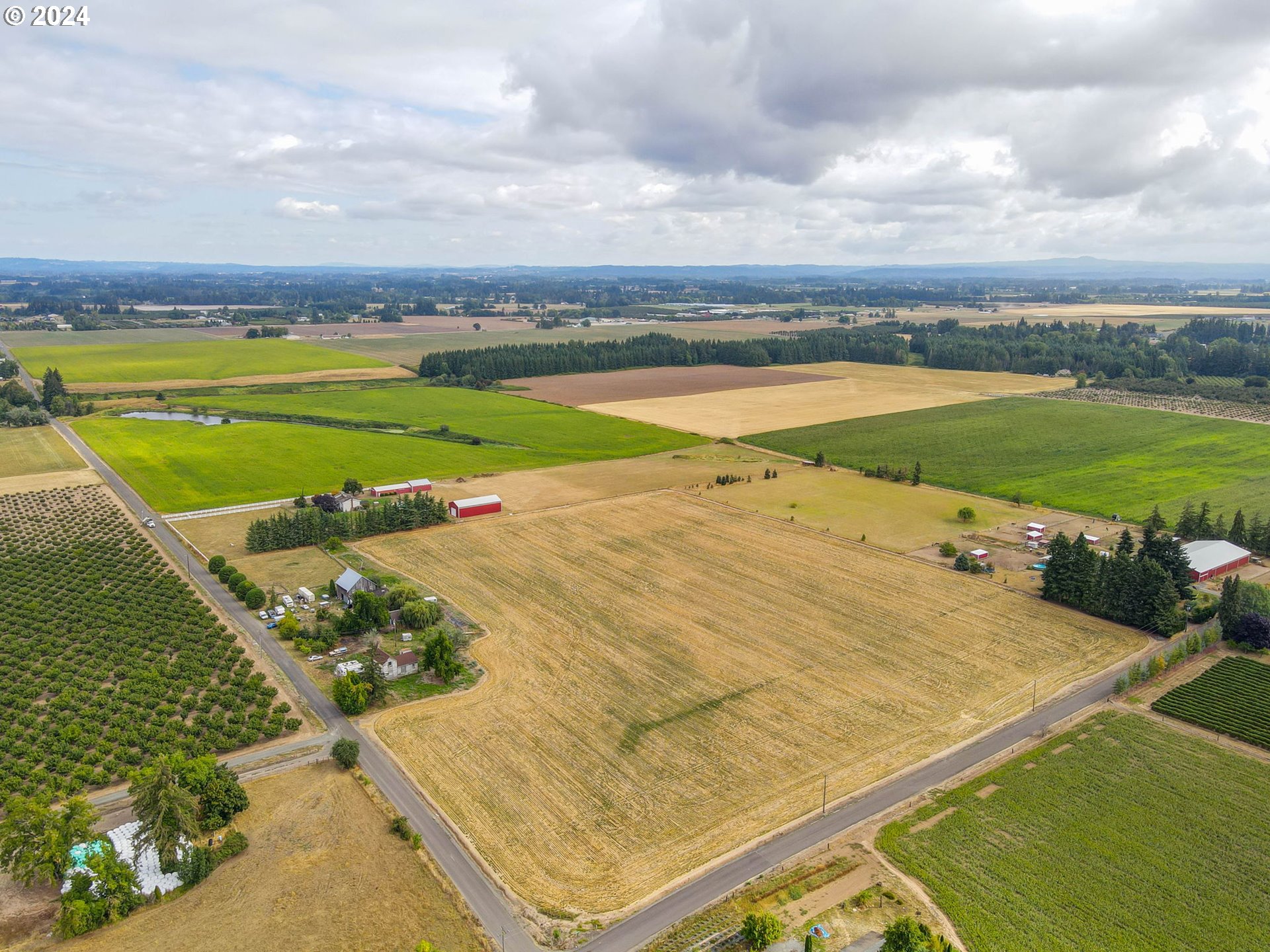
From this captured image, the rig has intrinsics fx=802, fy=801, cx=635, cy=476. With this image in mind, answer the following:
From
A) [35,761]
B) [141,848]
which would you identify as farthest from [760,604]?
[35,761]

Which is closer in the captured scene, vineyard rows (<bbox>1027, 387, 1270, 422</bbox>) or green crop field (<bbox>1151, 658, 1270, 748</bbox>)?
green crop field (<bbox>1151, 658, 1270, 748</bbox>)

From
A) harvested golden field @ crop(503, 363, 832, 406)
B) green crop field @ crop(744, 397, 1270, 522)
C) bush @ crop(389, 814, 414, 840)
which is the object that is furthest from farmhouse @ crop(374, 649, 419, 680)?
harvested golden field @ crop(503, 363, 832, 406)

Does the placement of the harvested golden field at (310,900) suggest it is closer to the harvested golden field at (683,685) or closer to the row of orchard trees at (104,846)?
the row of orchard trees at (104,846)

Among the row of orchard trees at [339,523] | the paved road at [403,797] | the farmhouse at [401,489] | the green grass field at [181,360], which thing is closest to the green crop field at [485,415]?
the farmhouse at [401,489]

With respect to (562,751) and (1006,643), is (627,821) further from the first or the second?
(1006,643)

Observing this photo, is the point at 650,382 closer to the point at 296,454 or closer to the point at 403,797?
the point at 296,454

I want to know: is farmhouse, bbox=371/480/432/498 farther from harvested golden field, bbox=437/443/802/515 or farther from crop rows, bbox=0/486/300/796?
crop rows, bbox=0/486/300/796
